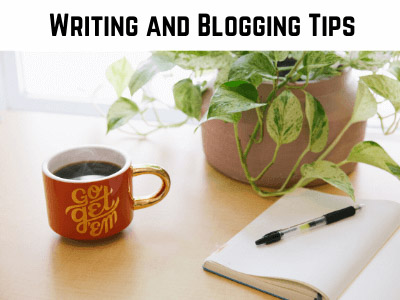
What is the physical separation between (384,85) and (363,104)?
0.04 metres

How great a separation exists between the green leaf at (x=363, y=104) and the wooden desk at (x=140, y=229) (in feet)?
0.41

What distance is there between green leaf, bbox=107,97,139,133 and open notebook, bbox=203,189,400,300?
0.91 ft

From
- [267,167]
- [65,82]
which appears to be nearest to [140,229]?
[267,167]

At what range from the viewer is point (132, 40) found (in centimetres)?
97

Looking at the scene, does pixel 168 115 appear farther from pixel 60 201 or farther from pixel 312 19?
pixel 60 201

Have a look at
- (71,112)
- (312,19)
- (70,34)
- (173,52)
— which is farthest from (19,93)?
(312,19)

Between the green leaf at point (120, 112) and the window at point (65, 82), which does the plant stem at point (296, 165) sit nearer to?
the green leaf at point (120, 112)

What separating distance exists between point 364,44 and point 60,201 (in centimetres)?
52

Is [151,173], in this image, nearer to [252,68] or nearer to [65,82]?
[252,68]

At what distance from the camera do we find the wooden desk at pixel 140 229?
568 mm

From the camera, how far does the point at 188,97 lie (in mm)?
752

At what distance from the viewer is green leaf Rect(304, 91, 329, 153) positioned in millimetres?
661

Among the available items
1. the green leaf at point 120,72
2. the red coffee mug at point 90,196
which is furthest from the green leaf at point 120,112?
the red coffee mug at point 90,196

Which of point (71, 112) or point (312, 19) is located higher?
point (312, 19)
